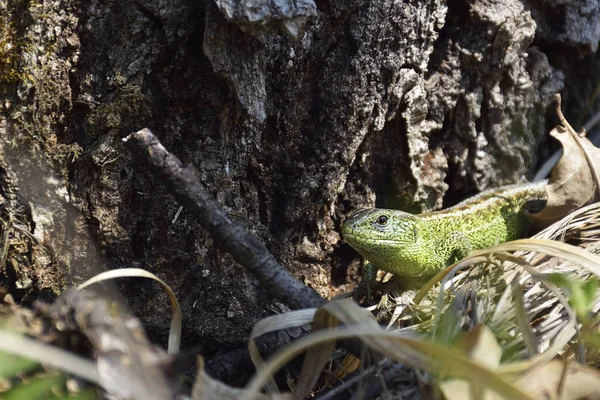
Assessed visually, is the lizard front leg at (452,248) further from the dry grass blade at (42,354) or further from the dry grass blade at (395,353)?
the dry grass blade at (42,354)

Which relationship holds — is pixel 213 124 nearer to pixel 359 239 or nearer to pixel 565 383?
pixel 359 239

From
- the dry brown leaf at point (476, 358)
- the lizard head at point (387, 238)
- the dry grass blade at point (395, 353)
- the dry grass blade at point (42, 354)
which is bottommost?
the lizard head at point (387, 238)

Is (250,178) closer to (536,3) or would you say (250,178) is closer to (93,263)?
(93,263)

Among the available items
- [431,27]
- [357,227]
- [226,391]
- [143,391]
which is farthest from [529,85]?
[143,391]

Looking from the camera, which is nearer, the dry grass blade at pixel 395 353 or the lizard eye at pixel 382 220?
the dry grass blade at pixel 395 353

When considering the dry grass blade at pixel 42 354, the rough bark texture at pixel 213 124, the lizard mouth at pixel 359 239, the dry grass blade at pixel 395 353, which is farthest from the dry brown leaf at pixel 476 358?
the rough bark texture at pixel 213 124

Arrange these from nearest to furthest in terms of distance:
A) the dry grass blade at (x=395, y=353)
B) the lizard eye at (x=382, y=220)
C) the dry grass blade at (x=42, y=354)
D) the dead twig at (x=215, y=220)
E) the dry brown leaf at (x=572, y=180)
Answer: the dry grass blade at (x=42, y=354), the dry grass blade at (x=395, y=353), the dead twig at (x=215, y=220), the lizard eye at (x=382, y=220), the dry brown leaf at (x=572, y=180)

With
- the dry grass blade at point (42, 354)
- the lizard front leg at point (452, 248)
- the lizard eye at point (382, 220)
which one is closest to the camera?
the dry grass blade at point (42, 354)

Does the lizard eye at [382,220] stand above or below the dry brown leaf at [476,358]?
below

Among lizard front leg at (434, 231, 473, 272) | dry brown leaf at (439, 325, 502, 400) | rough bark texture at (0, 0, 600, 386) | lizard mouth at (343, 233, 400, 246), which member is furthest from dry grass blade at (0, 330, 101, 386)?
lizard front leg at (434, 231, 473, 272)
